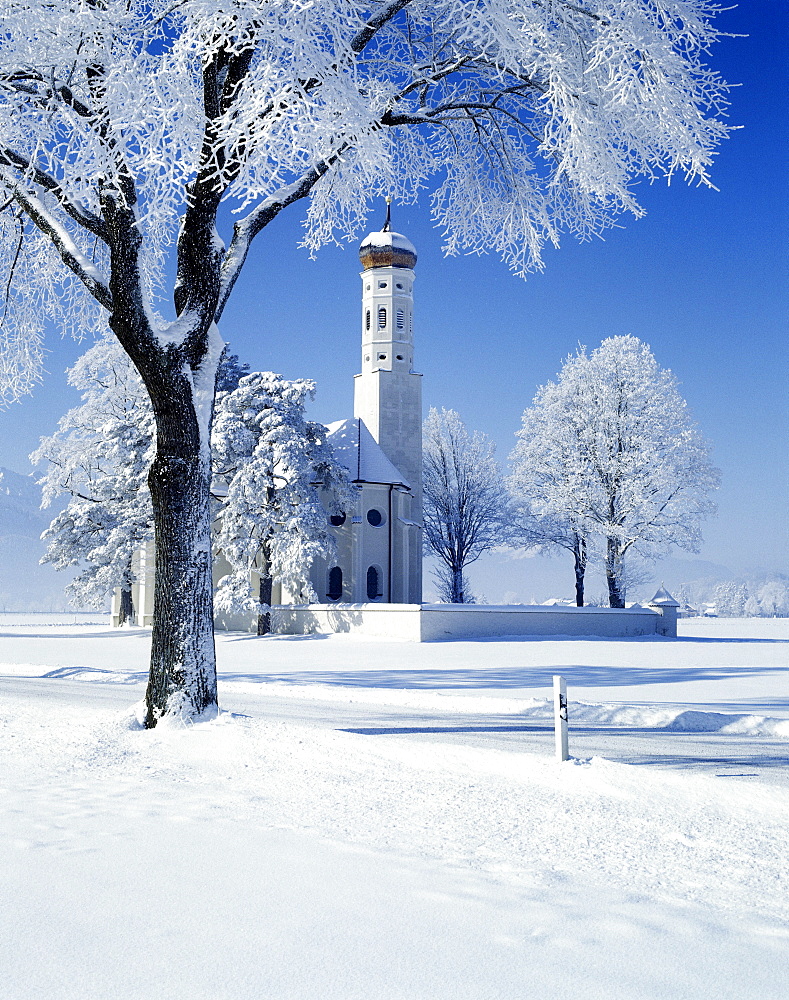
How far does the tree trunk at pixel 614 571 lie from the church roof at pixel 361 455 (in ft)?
37.9

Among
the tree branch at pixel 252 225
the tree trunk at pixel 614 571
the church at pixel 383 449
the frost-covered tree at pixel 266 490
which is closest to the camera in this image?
the tree branch at pixel 252 225

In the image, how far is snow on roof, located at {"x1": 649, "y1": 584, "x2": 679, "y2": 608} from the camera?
36.3m

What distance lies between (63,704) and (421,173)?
356 inches

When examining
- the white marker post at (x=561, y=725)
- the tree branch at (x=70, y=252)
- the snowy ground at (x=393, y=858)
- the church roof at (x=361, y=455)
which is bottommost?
the snowy ground at (x=393, y=858)

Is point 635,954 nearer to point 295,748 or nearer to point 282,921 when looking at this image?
point 282,921

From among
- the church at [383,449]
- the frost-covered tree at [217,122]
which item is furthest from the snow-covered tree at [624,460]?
the frost-covered tree at [217,122]

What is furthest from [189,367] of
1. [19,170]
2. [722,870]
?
[722,870]

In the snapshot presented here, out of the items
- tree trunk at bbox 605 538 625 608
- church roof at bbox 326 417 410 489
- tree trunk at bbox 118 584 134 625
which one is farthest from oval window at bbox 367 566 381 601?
tree trunk at bbox 605 538 625 608

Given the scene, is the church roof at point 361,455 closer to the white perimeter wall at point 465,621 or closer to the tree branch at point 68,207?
the white perimeter wall at point 465,621

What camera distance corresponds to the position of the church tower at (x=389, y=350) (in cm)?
4969

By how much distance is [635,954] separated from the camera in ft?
11.7

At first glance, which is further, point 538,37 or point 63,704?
point 63,704

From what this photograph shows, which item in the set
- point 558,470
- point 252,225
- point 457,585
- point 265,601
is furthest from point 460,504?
point 252,225

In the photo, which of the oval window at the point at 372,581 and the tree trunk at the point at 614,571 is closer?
the tree trunk at the point at 614,571
